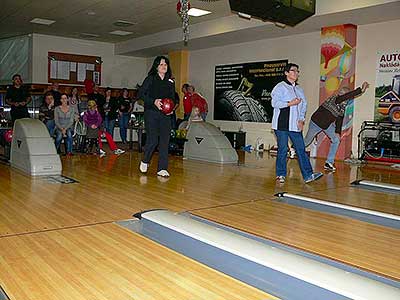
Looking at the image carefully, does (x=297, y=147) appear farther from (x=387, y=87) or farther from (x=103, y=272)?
(x=387, y=87)

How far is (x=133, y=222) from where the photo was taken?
322cm

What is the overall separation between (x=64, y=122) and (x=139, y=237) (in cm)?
532

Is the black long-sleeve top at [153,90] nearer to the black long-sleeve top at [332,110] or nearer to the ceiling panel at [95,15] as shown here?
the black long-sleeve top at [332,110]

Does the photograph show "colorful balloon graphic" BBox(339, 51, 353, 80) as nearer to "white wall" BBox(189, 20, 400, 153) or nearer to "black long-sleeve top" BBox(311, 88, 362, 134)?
"white wall" BBox(189, 20, 400, 153)

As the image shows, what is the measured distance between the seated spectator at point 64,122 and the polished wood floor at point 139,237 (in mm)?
1856

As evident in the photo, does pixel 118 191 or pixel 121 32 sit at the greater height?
pixel 121 32

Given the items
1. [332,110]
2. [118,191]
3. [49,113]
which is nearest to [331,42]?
[332,110]

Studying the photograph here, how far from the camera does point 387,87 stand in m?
8.05

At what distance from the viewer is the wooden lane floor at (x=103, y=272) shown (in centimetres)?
197

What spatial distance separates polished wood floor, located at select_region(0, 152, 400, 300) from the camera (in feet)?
6.78

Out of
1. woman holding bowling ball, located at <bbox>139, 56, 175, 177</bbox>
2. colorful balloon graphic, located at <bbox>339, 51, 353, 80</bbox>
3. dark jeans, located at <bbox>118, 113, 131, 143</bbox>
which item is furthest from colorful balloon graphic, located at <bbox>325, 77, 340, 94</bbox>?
dark jeans, located at <bbox>118, 113, 131, 143</bbox>

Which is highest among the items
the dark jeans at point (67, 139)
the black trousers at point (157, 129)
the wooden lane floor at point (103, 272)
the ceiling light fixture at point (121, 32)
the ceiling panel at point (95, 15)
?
the ceiling light fixture at point (121, 32)

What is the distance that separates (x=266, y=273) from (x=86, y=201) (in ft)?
7.13

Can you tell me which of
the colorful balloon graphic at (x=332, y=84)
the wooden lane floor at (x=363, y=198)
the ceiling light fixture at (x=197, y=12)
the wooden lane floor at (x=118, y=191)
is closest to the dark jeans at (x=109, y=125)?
the ceiling light fixture at (x=197, y=12)
